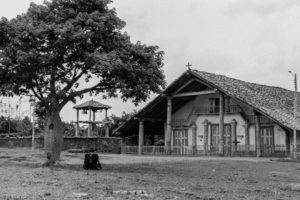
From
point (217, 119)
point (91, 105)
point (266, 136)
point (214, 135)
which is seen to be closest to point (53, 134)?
point (266, 136)

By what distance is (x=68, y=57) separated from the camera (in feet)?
60.2

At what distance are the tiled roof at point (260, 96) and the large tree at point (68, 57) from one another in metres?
12.2

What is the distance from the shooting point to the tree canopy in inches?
696

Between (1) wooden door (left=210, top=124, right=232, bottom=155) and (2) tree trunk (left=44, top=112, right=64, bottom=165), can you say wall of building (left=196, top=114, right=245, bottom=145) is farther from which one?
(2) tree trunk (left=44, top=112, right=64, bottom=165)

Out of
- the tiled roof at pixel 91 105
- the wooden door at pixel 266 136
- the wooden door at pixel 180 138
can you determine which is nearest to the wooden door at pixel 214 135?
the wooden door at pixel 180 138

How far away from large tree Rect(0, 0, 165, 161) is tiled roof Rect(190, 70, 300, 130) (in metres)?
12.2

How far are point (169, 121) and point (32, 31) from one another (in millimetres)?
19318

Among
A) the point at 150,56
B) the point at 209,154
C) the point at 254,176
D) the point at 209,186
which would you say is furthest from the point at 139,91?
the point at 209,154

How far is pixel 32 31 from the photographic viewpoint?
17.6 m

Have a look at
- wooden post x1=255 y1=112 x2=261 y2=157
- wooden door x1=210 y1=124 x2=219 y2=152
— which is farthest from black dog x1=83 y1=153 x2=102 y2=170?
wooden door x1=210 y1=124 x2=219 y2=152

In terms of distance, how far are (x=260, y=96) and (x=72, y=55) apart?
1882 centimetres

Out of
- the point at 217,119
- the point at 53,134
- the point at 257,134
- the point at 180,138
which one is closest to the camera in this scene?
the point at 53,134

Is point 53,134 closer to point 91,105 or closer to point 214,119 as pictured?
point 214,119

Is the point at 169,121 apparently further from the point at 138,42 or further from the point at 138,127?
the point at 138,42
